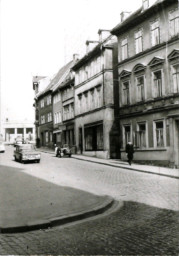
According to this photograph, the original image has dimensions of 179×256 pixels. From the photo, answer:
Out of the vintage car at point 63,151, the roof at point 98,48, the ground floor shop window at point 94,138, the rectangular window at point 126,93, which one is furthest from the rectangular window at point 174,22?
the vintage car at point 63,151

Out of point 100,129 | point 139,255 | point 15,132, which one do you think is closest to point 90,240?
point 139,255

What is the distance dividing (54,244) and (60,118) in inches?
1588

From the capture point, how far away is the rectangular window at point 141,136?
76.7 feet

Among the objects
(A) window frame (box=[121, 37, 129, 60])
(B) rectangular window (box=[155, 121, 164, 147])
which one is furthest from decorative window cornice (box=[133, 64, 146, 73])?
(B) rectangular window (box=[155, 121, 164, 147])

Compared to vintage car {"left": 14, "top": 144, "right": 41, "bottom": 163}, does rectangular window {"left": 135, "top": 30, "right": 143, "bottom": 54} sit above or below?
above

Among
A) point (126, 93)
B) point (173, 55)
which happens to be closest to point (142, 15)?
point (173, 55)

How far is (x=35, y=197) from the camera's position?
36.4 feet

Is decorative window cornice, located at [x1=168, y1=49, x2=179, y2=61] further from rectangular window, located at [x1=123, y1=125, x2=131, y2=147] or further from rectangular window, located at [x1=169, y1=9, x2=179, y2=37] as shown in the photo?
rectangular window, located at [x1=123, y1=125, x2=131, y2=147]

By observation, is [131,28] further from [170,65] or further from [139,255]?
[139,255]

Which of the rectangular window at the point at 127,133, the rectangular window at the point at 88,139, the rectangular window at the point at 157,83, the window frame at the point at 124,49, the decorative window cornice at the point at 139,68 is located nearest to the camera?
the rectangular window at the point at 157,83

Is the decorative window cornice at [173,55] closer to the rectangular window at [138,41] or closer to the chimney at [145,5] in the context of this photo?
the rectangular window at [138,41]

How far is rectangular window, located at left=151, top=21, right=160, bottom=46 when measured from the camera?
21.6 metres

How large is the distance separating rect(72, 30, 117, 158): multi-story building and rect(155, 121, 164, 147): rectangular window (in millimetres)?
7763

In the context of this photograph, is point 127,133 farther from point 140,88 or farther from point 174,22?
point 174,22
